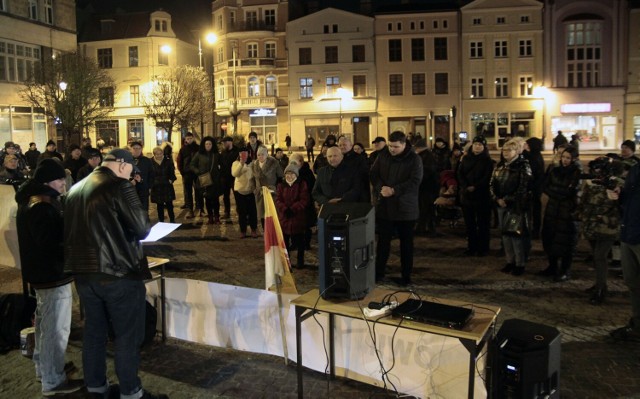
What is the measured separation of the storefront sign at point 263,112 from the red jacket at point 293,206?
42.4m

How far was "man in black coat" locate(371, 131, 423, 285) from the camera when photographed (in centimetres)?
752

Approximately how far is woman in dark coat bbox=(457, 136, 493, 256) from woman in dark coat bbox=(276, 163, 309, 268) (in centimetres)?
269

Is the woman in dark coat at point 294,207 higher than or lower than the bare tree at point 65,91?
lower

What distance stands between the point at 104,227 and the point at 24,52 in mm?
34897

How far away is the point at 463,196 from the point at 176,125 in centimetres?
3785

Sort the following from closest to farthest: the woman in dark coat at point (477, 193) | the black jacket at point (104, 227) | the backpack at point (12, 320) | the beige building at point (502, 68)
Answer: the black jacket at point (104, 227) < the backpack at point (12, 320) < the woman in dark coat at point (477, 193) < the beige building at point (502, 68)

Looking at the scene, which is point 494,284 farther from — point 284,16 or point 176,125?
point 284,16

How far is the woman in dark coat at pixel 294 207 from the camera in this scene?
877cm

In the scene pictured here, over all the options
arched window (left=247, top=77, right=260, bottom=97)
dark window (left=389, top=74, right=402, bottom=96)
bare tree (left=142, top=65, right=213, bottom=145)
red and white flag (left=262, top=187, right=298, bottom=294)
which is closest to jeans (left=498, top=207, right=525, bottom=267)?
red and white flag (left=262, top=187, right=298, bottom=294)

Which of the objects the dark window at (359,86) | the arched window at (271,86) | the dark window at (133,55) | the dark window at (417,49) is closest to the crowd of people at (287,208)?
the dark window at (359,86)

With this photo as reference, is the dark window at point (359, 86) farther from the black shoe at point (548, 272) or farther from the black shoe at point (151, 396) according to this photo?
the black shoe at point (151, 396)

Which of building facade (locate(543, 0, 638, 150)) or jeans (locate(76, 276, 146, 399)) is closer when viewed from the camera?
jeans (locate(76, 276, 146, 399))

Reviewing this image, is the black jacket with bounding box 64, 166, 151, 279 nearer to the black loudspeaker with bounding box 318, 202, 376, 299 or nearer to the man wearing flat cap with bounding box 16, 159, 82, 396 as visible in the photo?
the man wearing flat cap with bounding box 16, 159, 82, 396

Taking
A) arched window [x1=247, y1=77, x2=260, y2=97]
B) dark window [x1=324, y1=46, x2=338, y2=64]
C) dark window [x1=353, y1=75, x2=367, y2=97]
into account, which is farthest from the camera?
arched window [x1=247, y1=77, x2=260, y2=97]
